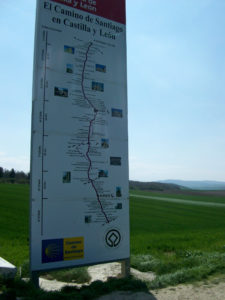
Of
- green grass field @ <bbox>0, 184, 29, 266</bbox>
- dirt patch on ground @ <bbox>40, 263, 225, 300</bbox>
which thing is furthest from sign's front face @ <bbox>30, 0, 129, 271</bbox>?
green grass field @ <bbox>0, 184, 29, 266</bbox>

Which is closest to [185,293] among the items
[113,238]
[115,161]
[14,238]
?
[113,238]

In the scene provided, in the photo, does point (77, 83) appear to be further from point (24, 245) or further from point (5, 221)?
point (5, 221)

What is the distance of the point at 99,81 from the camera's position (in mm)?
7230

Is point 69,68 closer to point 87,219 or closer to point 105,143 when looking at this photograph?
point 105,143

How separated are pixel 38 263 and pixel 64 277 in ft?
5.66

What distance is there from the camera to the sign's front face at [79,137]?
6.19 meters

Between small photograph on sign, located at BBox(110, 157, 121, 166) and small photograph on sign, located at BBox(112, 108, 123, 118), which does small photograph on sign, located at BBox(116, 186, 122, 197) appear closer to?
small photograph on sign, located at BBox(110, 157, 121, 166)

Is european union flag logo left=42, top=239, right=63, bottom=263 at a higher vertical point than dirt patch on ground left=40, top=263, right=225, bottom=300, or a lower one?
higher

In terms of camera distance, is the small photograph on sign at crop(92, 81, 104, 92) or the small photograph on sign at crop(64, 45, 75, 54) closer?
the small photograph on sign at crop(64, 45, 75, 54)

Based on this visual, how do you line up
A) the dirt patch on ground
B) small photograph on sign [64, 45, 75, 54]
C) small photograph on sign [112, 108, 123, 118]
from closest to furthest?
the dirt patch on ground → small photograph on sign [64, 45, 75, 54] → small photograph on sign [112, 108, 123, 118]

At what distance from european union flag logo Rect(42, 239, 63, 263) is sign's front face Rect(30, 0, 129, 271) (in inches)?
0.8

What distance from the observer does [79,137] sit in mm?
6727

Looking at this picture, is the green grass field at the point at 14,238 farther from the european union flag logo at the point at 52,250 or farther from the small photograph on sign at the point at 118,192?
the small photograph on sign at the point at 118,192

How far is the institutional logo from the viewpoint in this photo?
693 cm
